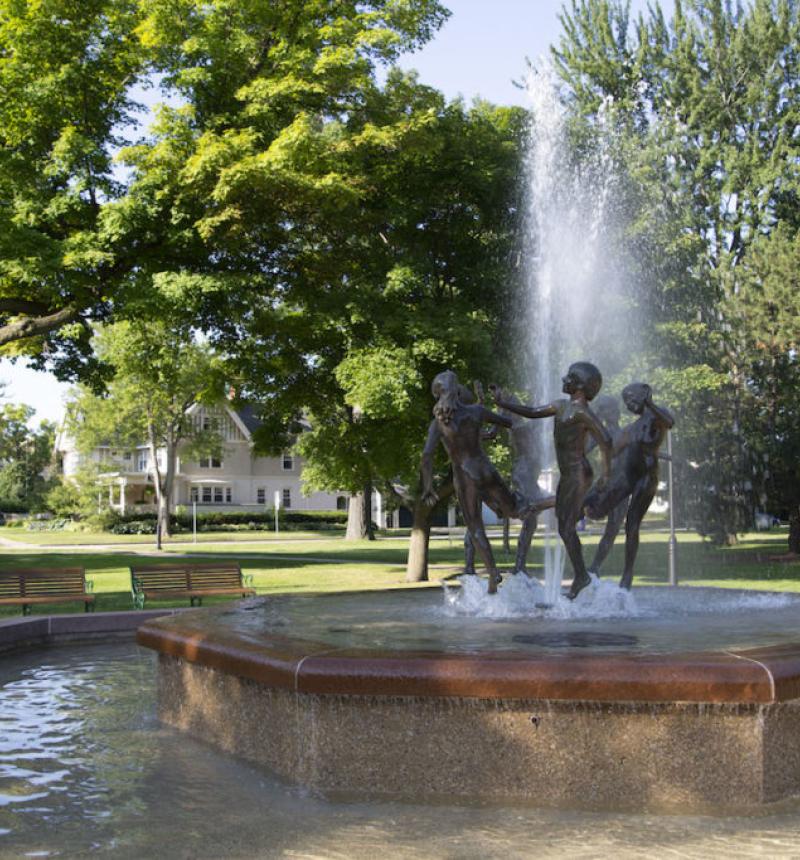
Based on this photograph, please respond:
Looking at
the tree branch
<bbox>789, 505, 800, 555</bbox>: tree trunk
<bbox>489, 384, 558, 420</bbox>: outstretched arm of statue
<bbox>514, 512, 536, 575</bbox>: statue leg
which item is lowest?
<bbox>789, 505, 800, 555</bbox>: tree trunk

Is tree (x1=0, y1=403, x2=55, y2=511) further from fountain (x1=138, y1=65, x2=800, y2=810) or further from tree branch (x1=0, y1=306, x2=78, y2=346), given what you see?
fountain (x1=138, y1=65, x2=800, y2=810)

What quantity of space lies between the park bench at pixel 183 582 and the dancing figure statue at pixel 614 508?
24.9ft

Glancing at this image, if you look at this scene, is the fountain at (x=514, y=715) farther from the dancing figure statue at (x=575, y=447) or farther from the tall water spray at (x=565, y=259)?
the tall water spray at (x=565, y=259)

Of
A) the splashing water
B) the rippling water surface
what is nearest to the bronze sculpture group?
the splashing water

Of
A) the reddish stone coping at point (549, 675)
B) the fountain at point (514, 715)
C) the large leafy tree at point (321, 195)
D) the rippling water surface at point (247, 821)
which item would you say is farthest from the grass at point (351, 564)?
the reddish stone coping at point (549, 675)

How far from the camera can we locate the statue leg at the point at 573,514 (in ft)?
32.4

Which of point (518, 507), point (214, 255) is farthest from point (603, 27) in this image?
point (518, 507)

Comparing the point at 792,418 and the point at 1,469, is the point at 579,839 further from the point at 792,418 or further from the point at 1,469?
the point at 1,469

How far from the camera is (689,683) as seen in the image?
5.79 m

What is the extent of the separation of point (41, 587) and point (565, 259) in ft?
50.4

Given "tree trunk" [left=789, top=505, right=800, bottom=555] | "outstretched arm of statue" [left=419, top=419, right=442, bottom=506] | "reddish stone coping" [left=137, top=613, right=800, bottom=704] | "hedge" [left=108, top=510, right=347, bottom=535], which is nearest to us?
"reddish stone coping" [left=137, top=613, right=800, bottom=704]

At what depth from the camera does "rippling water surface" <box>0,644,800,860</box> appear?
5199 millimetres

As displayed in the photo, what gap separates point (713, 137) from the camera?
39.7 metres

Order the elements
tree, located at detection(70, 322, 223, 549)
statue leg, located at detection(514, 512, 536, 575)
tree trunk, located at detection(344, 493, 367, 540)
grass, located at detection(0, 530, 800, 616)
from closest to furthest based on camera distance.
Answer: statue leg, located at detection(514, 512, 536, 575), grass, located at detection(0, 530, 800, 616), tree, located at detection(70, 322, 223, 549), tree trunk, located at detection(344, 493, 367, 540)
